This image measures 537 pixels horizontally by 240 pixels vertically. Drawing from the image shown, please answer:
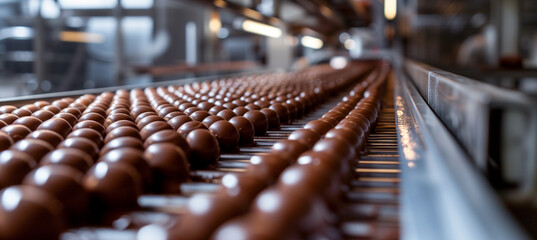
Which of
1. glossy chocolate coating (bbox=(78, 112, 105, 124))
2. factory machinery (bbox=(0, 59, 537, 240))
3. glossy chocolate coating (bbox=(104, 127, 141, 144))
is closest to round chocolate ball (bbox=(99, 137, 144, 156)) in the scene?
factory machinery (bbox=(0, 59, 537, 240))

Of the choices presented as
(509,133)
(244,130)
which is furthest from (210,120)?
(509,133)

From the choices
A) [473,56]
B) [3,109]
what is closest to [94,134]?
[3,109]

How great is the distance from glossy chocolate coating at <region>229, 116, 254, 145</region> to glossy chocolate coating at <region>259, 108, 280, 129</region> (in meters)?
0.27

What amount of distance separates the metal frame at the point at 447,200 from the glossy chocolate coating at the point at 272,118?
85 cm

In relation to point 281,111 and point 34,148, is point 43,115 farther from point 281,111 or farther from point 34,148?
point 281,111

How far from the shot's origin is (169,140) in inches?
44.9

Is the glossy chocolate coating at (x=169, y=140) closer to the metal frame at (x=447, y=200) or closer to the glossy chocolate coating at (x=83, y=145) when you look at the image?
the glossy chocolate coating at (x=83, y=145)

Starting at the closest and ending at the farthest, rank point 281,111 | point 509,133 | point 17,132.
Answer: point 509,133
point 17,132
point 281,111

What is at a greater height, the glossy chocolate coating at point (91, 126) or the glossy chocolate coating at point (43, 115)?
the glossy chocolate coating at point (43, 115)

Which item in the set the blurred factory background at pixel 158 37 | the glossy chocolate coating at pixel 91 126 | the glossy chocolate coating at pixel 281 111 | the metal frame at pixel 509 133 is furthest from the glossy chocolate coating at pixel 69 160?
the blurred factory background at pixel 158 37

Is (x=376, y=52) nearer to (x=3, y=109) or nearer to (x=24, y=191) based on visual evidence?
(x=3, y=109)

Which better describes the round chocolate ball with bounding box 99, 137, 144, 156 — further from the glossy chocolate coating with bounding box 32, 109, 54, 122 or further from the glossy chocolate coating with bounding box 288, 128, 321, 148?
the glossy chocolate coating with bounding box 32, 109, 54, 122

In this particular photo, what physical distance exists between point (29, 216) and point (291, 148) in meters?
0.57

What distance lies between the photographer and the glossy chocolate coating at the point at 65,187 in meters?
0.75
